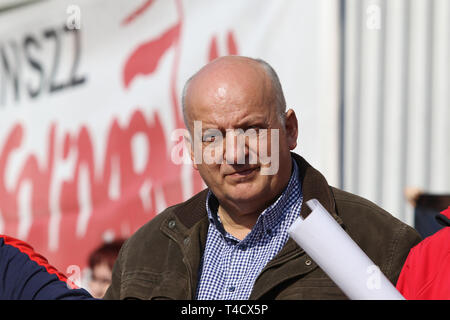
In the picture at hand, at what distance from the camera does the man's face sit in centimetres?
208

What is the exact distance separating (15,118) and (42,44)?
0.37 metres

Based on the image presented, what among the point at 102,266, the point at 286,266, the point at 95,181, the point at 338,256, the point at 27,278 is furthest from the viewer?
the point at 95,181

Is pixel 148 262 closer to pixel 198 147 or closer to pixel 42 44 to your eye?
pixel 198 147

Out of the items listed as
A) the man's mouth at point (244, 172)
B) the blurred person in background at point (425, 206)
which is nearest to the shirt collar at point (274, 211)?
the man's mouth at point (244, 172)

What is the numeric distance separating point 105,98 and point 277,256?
166 cm

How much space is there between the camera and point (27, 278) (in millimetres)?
1571

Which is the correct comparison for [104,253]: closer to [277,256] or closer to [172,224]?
[172,224]

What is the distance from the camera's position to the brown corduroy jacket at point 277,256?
2.03 m

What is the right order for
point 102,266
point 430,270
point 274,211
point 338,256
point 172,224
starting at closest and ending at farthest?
point 338,256
point 430,270
point 274,211
point 172,224
point 102,266

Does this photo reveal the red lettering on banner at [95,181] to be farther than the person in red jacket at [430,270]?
Yes

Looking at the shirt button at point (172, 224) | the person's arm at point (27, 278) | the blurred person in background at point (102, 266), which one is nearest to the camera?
the person's arm at point (27, 278)

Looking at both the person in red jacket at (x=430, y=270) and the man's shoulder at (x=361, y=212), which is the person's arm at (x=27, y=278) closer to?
the person in red jacket at (x=430, y=270)

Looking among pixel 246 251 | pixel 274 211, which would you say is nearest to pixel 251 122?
pixel 274 211

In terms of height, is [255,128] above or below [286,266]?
above
